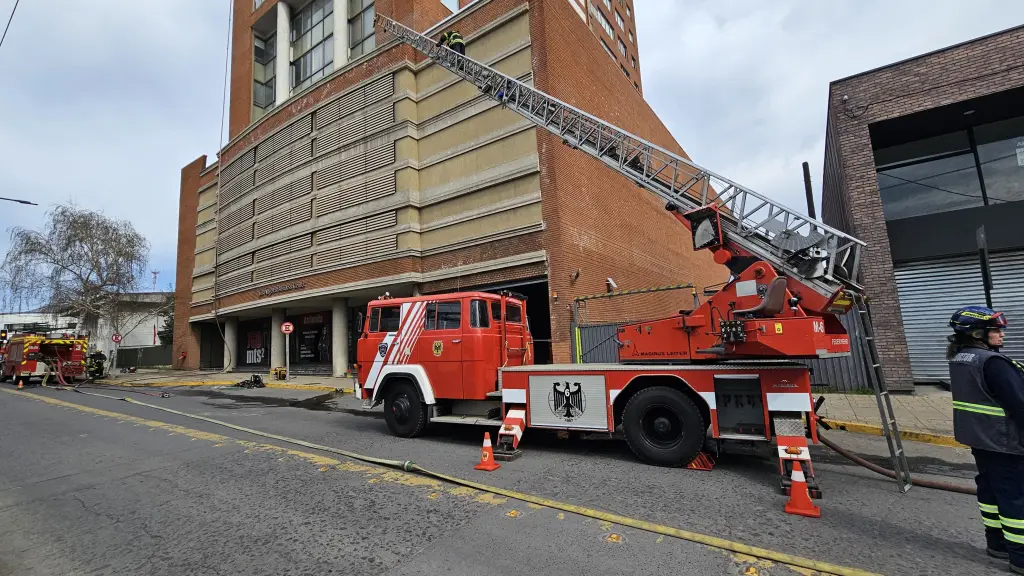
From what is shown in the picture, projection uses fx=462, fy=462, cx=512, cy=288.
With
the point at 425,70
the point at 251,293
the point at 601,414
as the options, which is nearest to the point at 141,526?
the point at 601,414

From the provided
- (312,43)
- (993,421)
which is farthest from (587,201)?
(312,43)

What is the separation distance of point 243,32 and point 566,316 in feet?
103

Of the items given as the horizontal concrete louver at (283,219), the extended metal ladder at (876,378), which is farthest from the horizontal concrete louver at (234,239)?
the extended metal ladder at (876,378)

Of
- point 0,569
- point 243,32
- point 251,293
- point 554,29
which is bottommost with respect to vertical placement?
point 0,569

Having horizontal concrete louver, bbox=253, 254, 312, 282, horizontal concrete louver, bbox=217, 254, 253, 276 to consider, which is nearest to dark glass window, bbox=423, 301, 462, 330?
horizontal concrete louver, bbox=253, 254, 312, 282

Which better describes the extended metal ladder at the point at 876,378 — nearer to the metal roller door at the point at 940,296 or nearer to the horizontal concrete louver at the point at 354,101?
the metal roller door at the point at 940,296

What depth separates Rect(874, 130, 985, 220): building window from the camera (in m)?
11.2

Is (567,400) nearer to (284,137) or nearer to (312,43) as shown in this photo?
(284,137)

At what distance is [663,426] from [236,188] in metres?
30.3

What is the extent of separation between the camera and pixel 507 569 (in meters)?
3.32

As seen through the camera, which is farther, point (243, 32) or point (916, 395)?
point (243, 32)

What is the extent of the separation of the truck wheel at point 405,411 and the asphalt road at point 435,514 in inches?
20.8

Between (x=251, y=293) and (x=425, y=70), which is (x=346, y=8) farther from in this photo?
(x=251, y=293)

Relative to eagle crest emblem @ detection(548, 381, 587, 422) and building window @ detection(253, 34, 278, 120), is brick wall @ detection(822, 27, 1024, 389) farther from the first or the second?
building window @ detection(253, 34, 278, 120)
